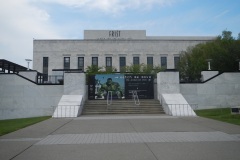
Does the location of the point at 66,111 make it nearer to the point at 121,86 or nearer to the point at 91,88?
the point at 91,88

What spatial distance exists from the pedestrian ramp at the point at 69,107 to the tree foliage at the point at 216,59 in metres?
19.8

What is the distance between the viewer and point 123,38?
77.2 meters

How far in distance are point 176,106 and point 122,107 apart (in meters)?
4.92

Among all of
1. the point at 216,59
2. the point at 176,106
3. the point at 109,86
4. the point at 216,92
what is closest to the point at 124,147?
the point at 176,106

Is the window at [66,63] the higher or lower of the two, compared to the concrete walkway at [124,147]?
higher

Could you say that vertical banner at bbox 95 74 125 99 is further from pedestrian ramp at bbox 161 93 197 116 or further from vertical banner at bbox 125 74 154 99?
pedestrian ramp at bbox 161 93 197 116

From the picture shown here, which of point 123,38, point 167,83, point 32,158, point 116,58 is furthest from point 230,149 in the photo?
point 123,38

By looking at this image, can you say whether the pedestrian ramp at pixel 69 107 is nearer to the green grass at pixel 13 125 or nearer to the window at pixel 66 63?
the green grass at pixel 13 125

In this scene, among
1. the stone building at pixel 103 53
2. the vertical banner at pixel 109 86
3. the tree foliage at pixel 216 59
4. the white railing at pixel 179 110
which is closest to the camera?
the white railing at pixel 179 110

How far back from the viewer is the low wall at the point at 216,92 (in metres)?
28.1

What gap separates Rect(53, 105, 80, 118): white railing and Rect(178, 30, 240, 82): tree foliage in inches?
834

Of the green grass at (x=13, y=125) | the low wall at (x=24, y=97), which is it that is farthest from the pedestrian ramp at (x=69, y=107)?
the green grass at (x=13, y=125)

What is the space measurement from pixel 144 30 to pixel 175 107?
191 ft

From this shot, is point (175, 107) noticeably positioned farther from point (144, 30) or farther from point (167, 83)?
point (144, 30)
